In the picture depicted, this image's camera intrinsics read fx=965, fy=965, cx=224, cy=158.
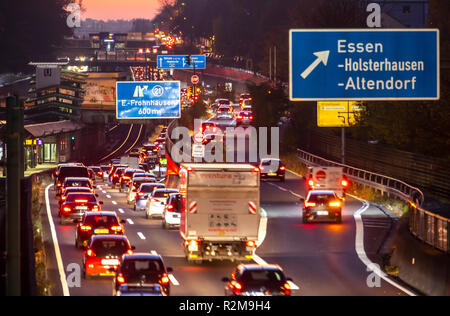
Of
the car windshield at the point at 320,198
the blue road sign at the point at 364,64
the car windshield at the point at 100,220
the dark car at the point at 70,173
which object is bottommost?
the car windshield at the point at 100,220

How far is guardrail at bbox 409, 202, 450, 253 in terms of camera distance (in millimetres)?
25266

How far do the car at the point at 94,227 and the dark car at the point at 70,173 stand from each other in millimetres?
24865

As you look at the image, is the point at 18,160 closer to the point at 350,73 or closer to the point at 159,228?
the point at 350,73

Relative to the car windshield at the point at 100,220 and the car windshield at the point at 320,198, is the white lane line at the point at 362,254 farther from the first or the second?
the car windshield at the point at 100,220

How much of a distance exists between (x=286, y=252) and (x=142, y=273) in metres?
11.6

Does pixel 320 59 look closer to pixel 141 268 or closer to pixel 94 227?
pixel 141 268

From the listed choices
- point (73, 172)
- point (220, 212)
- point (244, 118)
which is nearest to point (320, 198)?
point (220, 212)

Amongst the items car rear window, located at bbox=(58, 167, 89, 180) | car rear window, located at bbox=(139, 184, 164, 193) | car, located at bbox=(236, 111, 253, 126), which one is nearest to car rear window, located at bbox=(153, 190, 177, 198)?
car rear window, located at bbox=(139, 184, 164, 193)

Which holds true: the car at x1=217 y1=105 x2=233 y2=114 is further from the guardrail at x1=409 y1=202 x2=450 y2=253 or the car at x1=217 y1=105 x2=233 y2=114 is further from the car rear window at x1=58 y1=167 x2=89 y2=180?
the guardrail at x1=409 y1=202 x2=450 y2=253

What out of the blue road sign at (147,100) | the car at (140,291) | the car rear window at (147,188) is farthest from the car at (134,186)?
the car at (140,291)

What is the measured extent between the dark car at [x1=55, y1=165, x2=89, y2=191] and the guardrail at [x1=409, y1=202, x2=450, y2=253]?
33187 millimetres

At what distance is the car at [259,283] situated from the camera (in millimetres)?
20750
